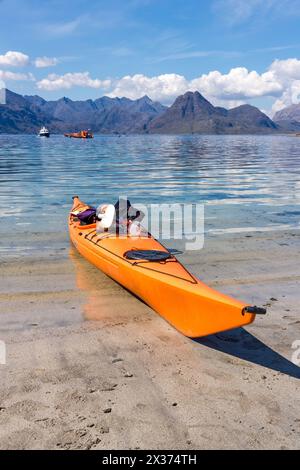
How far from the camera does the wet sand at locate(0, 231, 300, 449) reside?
4.82 metres

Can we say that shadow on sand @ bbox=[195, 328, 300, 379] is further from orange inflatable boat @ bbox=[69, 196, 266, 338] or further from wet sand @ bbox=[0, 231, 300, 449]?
orange inflatable boat @ bbox=[69, 196, 266, 338]

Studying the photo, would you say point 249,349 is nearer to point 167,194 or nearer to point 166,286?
point 166,286

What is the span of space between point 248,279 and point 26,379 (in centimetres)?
586

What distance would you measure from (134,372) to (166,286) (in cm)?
170

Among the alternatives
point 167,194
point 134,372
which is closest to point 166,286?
point 134,372

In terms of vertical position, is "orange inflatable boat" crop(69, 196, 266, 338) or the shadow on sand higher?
"orange inflatable boat" crop(69, 196, 266, 338)

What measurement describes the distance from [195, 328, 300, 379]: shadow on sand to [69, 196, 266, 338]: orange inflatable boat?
0.53 metres

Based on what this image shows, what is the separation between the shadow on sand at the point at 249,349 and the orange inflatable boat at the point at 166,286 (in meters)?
0.53

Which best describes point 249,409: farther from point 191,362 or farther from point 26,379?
point 26,379

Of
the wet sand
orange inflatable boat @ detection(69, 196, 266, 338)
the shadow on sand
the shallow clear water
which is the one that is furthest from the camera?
the shallow clear water

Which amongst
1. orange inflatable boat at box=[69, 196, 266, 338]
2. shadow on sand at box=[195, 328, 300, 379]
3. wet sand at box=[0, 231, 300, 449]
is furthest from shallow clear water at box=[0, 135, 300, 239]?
shadow on sand at box=[195, 328, 300, 379]

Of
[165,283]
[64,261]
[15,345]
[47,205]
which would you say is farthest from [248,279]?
[47,205]

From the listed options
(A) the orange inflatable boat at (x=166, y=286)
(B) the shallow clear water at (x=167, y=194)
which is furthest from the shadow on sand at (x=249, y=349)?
(B) the shallow clear water at (x=167, y=194)

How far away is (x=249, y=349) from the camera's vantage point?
22.1 feet
